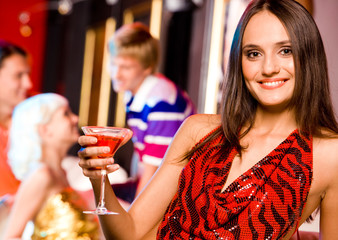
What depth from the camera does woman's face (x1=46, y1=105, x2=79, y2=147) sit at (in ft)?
15.2

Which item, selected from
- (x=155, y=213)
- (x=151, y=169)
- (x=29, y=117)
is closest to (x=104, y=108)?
(x=29, y=117)

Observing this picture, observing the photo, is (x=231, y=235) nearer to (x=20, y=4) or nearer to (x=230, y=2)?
(x=230, y=2)

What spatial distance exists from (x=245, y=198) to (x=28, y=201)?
2974 mm

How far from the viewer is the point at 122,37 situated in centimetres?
412

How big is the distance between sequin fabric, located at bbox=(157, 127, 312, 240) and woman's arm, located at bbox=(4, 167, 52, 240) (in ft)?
8.54

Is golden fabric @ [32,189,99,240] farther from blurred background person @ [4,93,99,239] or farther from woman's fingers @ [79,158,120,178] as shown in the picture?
woman's fingers @ [79,158,120,178]

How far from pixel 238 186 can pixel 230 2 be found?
232cm

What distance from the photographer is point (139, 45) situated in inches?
161

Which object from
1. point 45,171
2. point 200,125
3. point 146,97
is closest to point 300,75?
point 200,125

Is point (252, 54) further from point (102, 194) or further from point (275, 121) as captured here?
point (102, 194)

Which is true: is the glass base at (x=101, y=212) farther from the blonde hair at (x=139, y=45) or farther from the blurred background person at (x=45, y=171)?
the blonde hair at (x=139, y=45)

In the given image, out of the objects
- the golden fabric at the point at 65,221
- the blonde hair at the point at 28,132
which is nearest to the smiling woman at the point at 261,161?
the golden fabric at the point at 65,221

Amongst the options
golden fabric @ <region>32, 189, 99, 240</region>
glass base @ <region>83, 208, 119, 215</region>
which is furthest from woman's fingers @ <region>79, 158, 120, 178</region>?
golden fabric @ <region>32, 189, 99, 240</region>

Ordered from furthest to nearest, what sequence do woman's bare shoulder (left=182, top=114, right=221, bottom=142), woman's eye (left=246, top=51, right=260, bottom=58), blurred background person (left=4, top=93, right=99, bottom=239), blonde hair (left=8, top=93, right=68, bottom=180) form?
blonde hair (left=8, top=93, right=68, bottom=180) → blurred background person (left=4, top=93, right=99, bottom=239) → woman's bare shoulder (left=182, top=114, right=221, bottom=142) → woman's eye (left=246, top=51, right=260, bottom=58)
